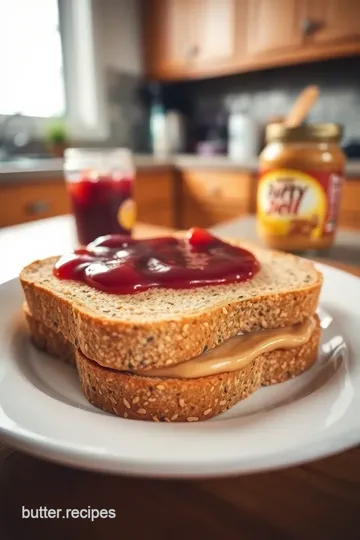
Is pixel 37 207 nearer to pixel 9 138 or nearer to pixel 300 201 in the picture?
pixel 9 138

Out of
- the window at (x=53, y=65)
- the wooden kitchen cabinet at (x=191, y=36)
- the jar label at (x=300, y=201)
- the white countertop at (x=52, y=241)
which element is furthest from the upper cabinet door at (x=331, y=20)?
the jar label at (x=300, y=201)

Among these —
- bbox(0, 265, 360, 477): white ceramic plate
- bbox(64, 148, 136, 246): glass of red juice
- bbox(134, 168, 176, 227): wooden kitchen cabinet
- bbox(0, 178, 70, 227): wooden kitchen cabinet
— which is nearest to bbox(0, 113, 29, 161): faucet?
bbox(0, 178, 70, 227): wooden kitchen cabinet

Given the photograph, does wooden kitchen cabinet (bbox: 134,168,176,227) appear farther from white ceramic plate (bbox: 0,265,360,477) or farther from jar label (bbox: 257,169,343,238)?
white ceramic plate (bbox: 0,265,360,477)

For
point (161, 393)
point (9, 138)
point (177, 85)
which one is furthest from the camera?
point (177, 85)

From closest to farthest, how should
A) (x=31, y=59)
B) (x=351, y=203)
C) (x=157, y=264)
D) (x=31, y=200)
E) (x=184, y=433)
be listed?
1. (x=184, y=433)
2. (x=157, y=264)
3. (x=31, y=200)
4. (x=351, y=203)
5. (x=31, y=59)

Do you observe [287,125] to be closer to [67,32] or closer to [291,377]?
[291,377]

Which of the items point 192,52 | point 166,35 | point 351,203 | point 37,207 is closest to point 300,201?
point 351,203

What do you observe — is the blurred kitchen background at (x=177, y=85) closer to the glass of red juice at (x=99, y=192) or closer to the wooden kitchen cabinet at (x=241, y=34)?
the wooden kitchen cabinet at (x=241, y=34)

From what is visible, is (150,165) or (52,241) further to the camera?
(150,165)
